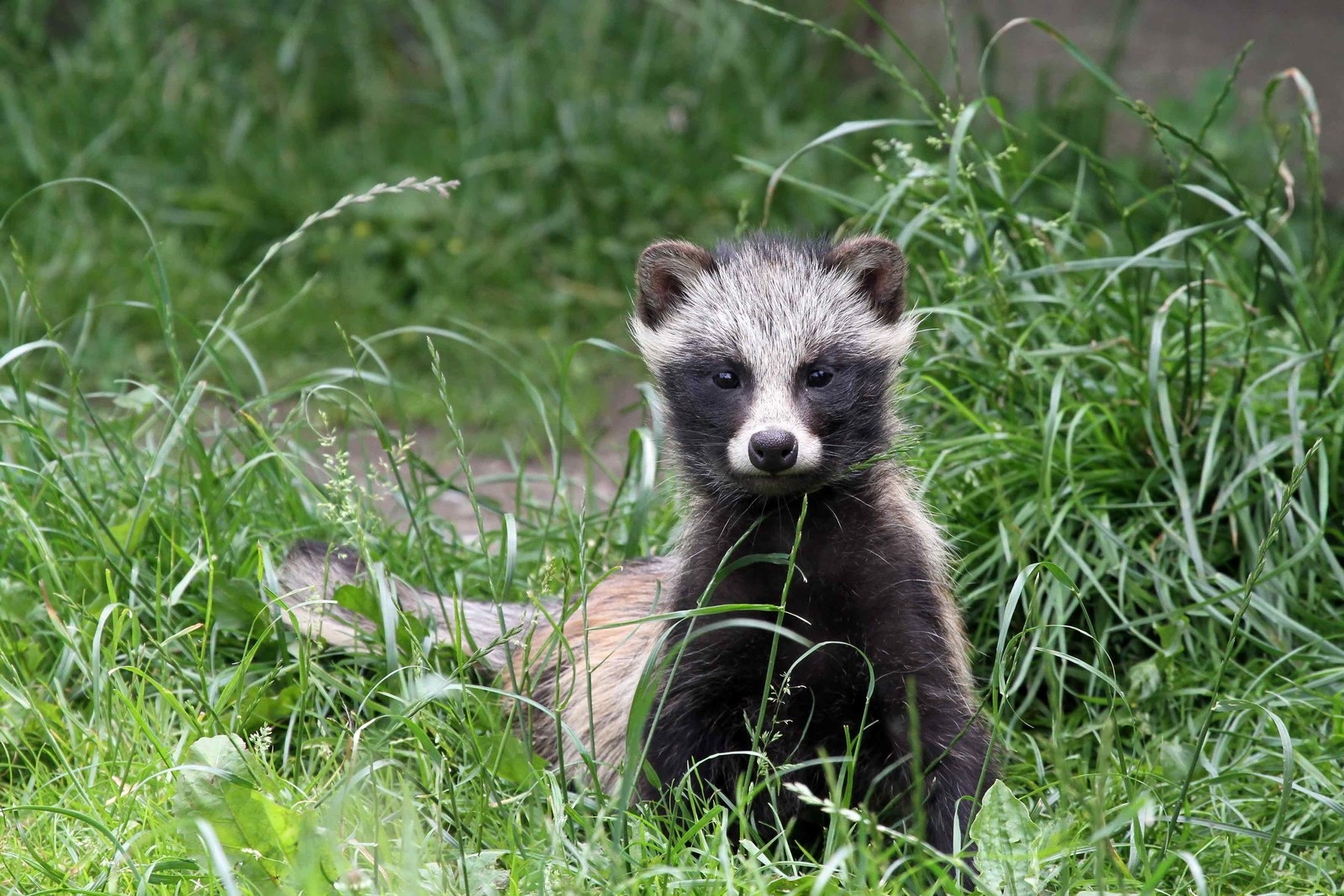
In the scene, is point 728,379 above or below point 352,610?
above

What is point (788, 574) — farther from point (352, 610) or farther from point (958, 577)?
point (352, 610)

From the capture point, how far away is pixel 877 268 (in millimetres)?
4254

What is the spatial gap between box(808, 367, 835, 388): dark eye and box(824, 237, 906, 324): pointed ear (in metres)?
0.33

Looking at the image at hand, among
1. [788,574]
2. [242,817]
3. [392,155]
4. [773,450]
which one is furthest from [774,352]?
[392,155]

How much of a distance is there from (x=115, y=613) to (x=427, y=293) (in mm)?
4039

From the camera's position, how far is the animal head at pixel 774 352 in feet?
12.6

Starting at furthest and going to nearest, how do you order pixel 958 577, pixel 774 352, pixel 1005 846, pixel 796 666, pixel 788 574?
pixel 958 577 < pixel 774 352 < pixel 796 666 < pixel 788 574 < pixel 1005 846

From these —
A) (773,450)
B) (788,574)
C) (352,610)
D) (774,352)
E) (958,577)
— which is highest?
(774,352)

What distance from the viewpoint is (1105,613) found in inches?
180

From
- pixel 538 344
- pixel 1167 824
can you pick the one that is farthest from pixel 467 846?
pixel 538 344

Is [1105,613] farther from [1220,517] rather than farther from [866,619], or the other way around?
[866,619]

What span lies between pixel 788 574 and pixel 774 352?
2.33 ft

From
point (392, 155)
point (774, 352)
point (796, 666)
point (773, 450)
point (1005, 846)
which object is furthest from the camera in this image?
→ point (392, 155)

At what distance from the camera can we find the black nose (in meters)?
3.65
